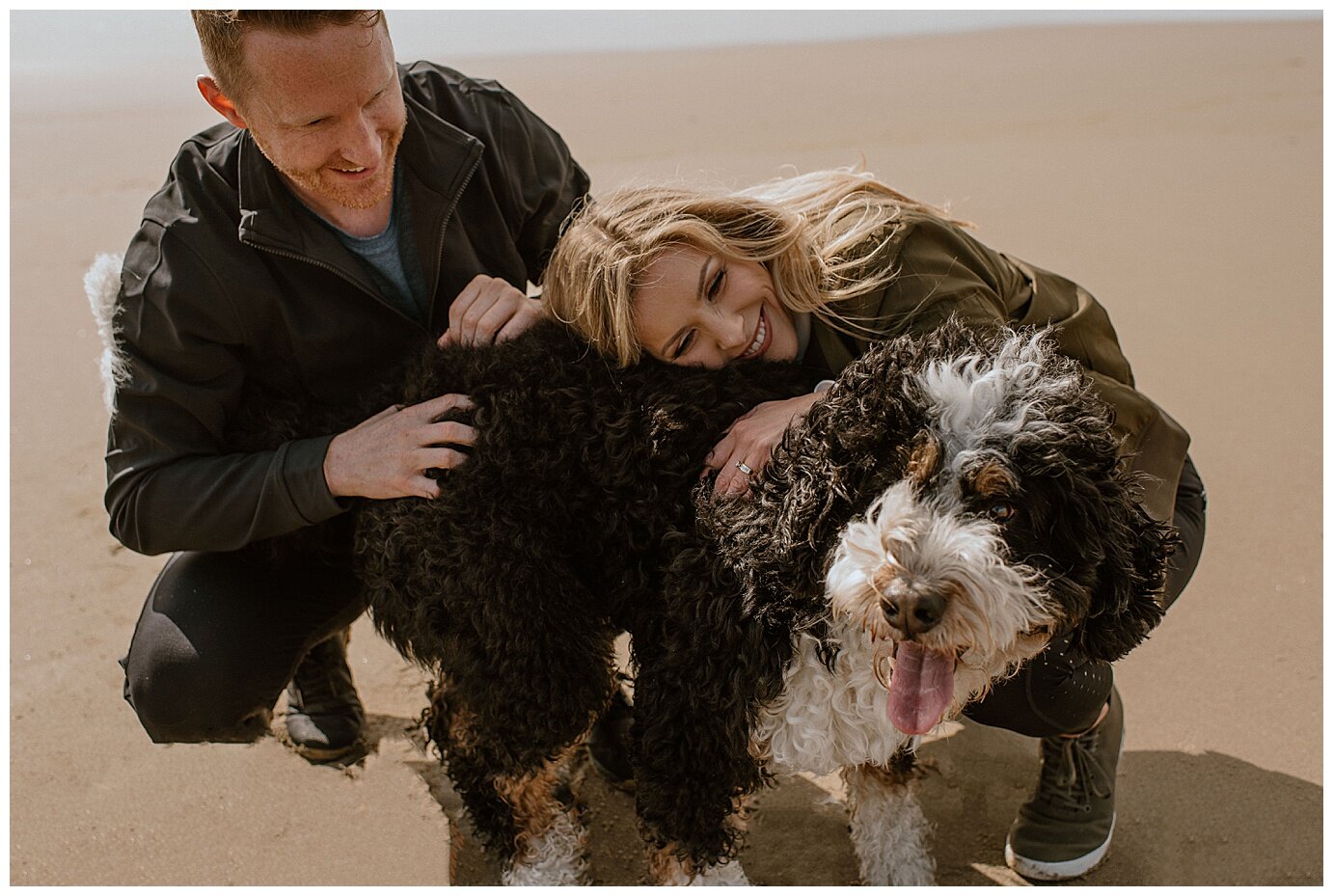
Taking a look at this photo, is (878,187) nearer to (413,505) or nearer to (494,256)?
(494,256)

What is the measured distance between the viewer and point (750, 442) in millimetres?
2369

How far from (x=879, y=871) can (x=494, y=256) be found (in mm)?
1936

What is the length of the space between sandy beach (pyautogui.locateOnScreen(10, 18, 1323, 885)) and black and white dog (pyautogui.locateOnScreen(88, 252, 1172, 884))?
1.45ft

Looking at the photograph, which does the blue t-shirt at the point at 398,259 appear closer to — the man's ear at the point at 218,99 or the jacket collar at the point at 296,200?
the jacket collar at the point at 296,200

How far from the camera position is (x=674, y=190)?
2795 millimetres

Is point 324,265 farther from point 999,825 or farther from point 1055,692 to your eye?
point 999,825

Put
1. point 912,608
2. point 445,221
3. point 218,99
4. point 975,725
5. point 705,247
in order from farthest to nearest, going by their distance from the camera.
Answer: point 975,725
point 445,221
point 218,99
point 705,247
point 912,608

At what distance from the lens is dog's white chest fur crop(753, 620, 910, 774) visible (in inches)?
90.9

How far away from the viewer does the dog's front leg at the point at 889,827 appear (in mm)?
2900

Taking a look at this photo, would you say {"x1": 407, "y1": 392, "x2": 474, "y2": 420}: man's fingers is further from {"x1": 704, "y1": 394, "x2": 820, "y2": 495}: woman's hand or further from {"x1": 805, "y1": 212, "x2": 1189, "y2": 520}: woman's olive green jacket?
{"x1": 805, "y1": 212, "x2": 1189, "y2": 520}: woman's olive green jacket

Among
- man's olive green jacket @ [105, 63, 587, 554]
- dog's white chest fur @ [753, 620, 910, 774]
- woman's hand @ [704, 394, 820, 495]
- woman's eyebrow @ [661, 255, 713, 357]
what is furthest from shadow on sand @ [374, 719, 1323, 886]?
woman's eyebrow @ [661, 255, 713, 357]

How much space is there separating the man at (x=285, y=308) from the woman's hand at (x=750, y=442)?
56 centimetres

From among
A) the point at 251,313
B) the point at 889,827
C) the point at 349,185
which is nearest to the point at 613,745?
the point at 889,827

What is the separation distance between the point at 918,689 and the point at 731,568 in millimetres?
426
